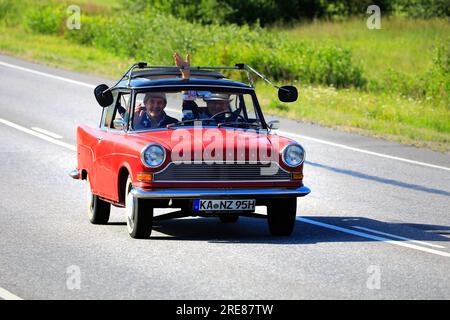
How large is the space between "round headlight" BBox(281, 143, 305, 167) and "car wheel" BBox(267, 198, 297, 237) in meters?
0.39

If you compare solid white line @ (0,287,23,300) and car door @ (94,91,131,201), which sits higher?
car door @ (94,91,131,201)

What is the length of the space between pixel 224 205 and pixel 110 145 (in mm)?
1643

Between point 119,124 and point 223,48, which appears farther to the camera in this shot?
point 223,48

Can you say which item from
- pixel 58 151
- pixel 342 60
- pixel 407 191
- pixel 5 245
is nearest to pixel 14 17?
pixel 342 60

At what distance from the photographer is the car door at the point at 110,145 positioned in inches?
454

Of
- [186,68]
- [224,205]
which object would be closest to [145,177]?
[224,205]

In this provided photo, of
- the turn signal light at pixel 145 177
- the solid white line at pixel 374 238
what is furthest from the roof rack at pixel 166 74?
the turn signal light at pixel 145 177

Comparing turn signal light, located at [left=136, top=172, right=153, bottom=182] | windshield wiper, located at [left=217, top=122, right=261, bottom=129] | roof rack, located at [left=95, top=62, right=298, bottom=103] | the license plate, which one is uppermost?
roof rack, located at [left=95, top=62, right=298, bottom=103]

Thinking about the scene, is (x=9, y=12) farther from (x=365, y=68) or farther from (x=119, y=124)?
(x=119, y=124)

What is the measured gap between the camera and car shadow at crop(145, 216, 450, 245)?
11.2 m

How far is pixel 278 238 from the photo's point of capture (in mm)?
11258

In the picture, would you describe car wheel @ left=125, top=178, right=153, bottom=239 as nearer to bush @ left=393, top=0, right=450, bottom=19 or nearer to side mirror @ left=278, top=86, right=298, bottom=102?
side mirror @ left=278, top=86, right=298, bottom=102

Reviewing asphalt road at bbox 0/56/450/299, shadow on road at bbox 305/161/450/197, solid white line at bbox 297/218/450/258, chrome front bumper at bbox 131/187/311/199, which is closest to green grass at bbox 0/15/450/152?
shadow on road at bbox 305/161/450/197

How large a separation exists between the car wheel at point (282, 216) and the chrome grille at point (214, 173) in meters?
0.32
